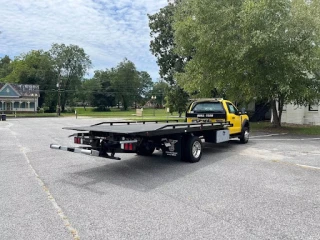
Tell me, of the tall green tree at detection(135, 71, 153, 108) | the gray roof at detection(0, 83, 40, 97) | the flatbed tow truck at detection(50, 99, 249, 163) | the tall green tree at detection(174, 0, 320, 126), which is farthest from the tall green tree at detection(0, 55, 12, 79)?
the flatbed tow truck at detection(50, 99, 249, 163)

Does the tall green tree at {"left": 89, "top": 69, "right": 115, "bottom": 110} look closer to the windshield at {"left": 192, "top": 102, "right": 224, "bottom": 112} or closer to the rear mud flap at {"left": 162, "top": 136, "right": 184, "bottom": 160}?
the windshield at {"left": 192, "top": 102, "right": 224, "bottom": 112}

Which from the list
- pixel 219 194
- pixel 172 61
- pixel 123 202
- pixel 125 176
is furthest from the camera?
pixel 172 61

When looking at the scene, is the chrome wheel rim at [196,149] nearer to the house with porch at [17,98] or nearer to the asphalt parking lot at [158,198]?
the asphalt parking lot at [158,198]

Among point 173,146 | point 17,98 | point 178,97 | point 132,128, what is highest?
point 178,97

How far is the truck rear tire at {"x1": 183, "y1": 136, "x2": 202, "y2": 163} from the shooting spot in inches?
334

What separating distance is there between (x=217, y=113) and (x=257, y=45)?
5377 millimetres

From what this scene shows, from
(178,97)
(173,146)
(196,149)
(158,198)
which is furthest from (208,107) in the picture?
(178,97)

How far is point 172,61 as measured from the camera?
3472 centimetres

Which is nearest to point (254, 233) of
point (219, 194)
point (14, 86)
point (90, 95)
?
point (219, 194)

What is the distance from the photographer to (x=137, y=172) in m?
7.50

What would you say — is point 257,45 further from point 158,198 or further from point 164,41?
point 164,41

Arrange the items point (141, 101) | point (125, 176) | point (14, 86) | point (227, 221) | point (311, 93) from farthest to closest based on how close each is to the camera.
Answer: point (141, 101) → point (14, 86) → point (311, 93) → point (125, 176) → point (227, 221)

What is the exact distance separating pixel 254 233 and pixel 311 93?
14.9 metres

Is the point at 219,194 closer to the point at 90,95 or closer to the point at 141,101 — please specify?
the point at 90,95
